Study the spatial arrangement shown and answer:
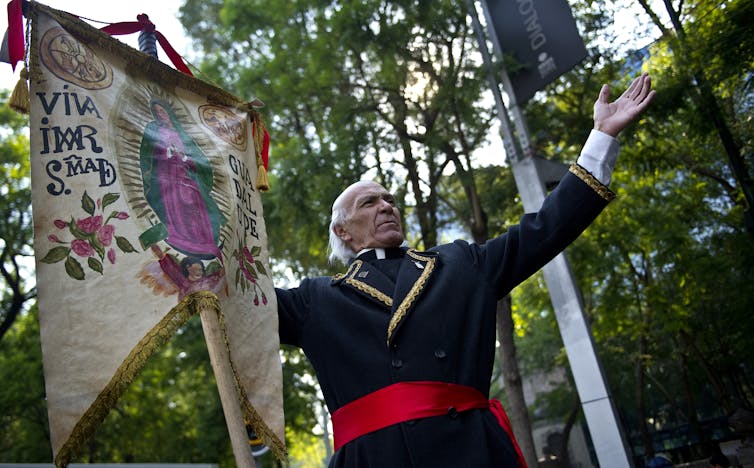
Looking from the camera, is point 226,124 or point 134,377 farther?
point 226,124

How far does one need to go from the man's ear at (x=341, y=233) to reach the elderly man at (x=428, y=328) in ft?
0.67

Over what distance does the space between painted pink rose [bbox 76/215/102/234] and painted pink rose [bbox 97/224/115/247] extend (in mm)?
19

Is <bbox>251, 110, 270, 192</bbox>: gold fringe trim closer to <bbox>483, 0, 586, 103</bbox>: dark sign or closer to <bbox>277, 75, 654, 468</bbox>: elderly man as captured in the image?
<bbox>277, 75, 654, 468</bbox>: elderly man

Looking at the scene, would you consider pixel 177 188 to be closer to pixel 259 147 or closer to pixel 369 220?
pixel 259 147

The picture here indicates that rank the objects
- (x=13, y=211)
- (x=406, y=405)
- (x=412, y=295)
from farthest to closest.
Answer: (x=13, y=211), (x=412, y=295), (x=406, y=405)

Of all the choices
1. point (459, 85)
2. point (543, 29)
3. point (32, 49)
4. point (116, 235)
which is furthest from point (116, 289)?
point (459, 85)

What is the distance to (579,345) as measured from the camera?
6.54m

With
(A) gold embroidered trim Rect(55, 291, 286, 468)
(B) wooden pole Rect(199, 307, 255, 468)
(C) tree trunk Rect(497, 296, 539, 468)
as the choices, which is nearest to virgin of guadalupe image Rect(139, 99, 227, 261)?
(A) gold embroidered trim Rect(55, 291, 286, 468)

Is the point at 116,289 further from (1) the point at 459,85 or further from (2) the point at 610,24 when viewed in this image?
(2) the point at 610,24

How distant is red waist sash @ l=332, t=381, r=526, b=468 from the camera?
2.45m

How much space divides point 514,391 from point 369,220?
307 inches

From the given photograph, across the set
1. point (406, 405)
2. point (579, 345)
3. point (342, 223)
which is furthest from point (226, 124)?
point (579, 345)

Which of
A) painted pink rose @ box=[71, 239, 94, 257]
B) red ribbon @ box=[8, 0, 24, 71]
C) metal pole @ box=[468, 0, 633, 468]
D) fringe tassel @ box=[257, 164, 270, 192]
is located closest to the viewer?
painted pink rose @ box=[71, 239, 94, 257]

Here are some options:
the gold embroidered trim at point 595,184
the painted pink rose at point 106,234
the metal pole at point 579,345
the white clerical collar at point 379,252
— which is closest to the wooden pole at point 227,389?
the painted pink rose at point 106,234
